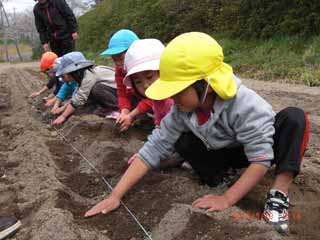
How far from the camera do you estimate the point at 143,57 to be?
2928 mm

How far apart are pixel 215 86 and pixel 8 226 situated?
4.17 feet

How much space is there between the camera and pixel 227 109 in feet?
7.07

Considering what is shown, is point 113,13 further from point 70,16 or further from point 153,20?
point 70,16

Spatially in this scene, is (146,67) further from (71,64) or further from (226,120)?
(71,64)

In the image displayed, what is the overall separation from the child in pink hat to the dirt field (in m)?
0.46

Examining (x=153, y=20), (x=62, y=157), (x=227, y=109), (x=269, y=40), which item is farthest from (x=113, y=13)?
(x=227, y=109)

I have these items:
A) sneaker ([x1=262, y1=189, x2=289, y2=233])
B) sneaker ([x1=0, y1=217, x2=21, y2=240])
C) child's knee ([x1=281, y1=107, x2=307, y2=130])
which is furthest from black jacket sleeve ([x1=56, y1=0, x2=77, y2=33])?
sneaker ([x1=262, y1=189, x2=289, y2=233])

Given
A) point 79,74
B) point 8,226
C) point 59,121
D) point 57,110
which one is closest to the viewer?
point 8,226

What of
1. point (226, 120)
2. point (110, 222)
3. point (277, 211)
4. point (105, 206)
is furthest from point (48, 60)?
point (277, 211)

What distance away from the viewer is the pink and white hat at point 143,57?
286 cm

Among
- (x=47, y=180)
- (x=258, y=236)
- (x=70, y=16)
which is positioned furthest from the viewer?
Answer: (x=70, y=16)

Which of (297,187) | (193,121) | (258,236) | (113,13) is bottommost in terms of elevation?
(113,13)

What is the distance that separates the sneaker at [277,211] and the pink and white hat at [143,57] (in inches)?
46.1

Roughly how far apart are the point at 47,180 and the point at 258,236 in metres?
1.55
